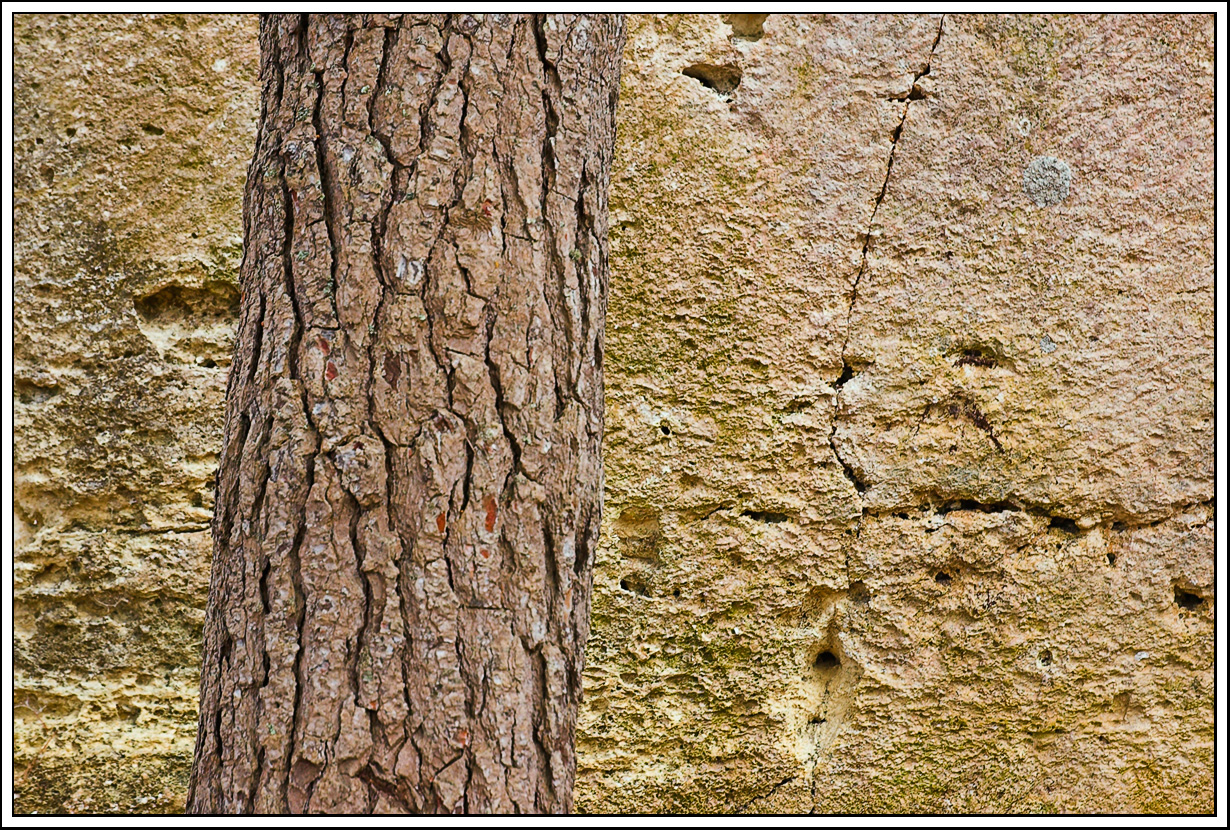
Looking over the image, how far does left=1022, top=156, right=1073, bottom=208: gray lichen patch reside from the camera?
1.94 m

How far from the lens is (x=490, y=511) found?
968 millimetres

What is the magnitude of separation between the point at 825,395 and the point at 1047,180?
2.15 ft

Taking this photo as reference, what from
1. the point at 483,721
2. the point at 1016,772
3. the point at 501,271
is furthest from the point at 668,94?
the point at 1016,772

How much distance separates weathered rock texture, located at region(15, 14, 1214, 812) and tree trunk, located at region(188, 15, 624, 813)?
33.3 inches

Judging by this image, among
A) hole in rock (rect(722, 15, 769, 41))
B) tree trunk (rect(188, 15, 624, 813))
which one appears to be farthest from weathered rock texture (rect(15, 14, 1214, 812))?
tree trunk (rect(188, 15, 624, 813))

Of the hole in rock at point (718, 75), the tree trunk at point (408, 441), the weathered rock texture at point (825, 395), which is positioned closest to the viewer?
the tree trunk at point (408, 441)

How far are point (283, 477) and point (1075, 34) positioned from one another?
1.86 metres

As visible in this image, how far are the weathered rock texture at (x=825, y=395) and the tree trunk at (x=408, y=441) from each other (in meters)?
0.85

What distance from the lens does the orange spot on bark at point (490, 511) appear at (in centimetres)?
97

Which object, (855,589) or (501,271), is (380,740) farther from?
(855,589)

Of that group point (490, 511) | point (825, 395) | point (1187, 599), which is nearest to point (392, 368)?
point (490, 511)

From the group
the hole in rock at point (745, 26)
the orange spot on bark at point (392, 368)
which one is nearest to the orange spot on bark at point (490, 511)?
the orange spot on bark at point (392, 368)

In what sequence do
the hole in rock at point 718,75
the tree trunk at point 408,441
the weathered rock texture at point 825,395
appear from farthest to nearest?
1. the hole in rock at point 718,75
2. the weathered rock texture at point 825,395
3. the tree trunk at point 408,441

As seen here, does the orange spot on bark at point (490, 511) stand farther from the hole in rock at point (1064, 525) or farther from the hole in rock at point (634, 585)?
the hole in rock at point (1064, 525)
